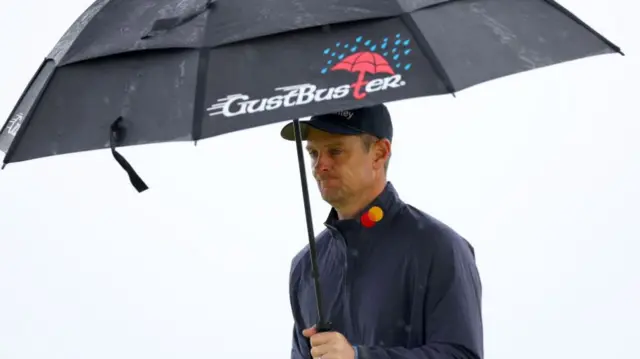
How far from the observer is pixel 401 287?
10.6 ft

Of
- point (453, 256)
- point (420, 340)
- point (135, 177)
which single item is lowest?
point (420, 340)

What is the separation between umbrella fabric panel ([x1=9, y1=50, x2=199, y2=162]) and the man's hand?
0.70 meters

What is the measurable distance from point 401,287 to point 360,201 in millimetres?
Answer: 264

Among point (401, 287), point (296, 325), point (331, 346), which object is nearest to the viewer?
point (331, 346)

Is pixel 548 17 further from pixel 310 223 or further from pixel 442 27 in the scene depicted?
pixel 310 223

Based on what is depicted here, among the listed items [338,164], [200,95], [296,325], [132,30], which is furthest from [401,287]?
[132,30]

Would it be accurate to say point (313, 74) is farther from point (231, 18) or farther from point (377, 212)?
point (377, 212)

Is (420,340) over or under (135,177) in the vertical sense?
under

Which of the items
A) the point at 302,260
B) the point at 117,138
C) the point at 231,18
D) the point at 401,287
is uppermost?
the point at 231,18

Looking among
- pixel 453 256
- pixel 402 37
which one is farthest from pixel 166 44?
pixel 453 256

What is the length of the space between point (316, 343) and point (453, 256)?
1.34 feet

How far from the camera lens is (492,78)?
9.07ft

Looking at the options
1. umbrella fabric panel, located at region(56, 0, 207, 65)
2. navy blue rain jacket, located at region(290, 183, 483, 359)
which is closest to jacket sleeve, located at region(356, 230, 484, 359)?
navy blue rain jacket, located at region(290, 183, 483, 359)

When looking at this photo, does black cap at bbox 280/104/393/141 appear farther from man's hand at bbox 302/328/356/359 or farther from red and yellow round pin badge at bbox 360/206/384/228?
man's hand at bbox 302/328/356/359
